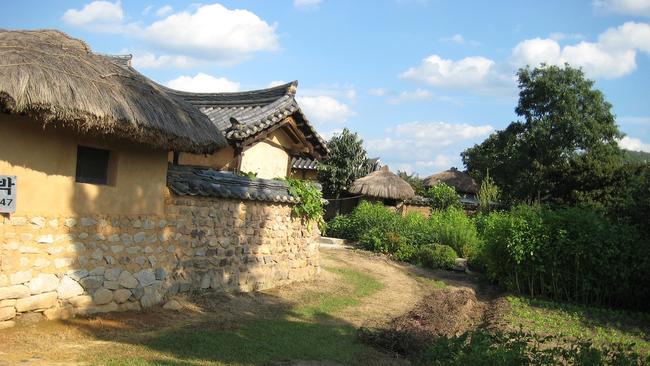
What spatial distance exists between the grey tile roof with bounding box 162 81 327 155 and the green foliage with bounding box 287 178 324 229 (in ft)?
6.51

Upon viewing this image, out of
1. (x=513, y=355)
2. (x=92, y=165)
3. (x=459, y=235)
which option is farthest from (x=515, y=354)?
(x=459, y=235)

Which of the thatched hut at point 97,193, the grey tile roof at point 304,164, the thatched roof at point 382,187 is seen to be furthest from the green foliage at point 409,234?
the thatched hut at point 97,193

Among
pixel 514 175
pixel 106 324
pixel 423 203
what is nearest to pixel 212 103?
pixel 106 324

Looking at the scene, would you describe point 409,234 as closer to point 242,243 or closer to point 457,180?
point 242,243

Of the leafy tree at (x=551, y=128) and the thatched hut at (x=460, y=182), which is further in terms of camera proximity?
the thatched hut at (x=460, y=182)

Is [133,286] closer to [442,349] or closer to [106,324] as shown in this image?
[106,324]

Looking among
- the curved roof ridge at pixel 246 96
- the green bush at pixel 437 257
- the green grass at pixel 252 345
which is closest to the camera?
the green grass at pixel 252 345

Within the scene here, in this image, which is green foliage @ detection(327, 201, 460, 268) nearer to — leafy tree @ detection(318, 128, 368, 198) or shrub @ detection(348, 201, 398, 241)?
shrub @ detection(348, 201, 398, 241)

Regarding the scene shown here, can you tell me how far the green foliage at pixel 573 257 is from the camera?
14070 millimetres

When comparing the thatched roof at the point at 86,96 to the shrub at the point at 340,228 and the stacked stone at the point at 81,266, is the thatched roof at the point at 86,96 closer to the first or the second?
the stacked stone at the point at 81,266

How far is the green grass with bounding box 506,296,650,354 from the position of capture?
432 inches

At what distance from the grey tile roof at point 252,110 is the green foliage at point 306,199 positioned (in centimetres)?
198

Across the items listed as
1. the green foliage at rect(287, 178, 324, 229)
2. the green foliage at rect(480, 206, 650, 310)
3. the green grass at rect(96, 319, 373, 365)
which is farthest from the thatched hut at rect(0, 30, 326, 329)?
the green foliage at rect(480, 206, 650, 310)

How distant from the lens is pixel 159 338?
7.85m
